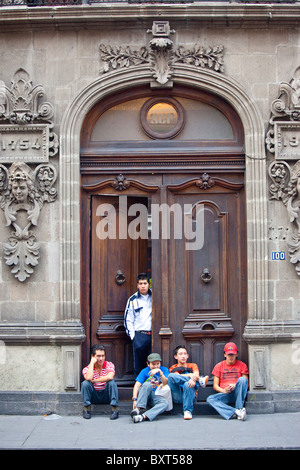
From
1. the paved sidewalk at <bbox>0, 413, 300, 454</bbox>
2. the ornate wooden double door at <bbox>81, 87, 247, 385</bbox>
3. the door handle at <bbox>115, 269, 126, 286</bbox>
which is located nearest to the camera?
the paved sidewalk at <bbox>0, 413, 300, 454</bbox>

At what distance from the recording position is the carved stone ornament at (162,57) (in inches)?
409

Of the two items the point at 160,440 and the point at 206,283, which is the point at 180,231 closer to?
the point at 206,283

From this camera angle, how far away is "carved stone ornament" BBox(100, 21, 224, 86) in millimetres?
10398

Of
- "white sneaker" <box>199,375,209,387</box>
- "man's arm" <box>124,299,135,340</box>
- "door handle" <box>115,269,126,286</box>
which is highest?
"door handle" <box>115,269,126,286</box>

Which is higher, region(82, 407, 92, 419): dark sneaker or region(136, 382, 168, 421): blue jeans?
region(136, 382, 168, 421): blue jeans

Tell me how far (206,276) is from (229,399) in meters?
1.82

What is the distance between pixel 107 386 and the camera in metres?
9.91

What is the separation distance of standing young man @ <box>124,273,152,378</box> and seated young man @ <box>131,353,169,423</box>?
0.50 metres

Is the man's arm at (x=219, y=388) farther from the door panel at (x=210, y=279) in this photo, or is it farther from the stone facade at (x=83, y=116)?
the door panel at (x=210, y=279)

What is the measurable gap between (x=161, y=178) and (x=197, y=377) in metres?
2.99

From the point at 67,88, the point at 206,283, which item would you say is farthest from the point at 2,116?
the point at 206,283

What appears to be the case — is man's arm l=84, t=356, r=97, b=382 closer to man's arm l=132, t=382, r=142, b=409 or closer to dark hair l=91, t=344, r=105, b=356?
dark hair l=91, t=344, r=105, b=356

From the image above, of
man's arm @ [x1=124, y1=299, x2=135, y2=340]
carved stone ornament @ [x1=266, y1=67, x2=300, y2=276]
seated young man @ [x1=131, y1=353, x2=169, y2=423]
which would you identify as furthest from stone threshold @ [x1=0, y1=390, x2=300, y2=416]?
carved stone ornament @ [x1=266, y1=67, x2=300, y2=276]

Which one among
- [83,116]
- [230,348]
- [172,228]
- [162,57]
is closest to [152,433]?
[230,348]
